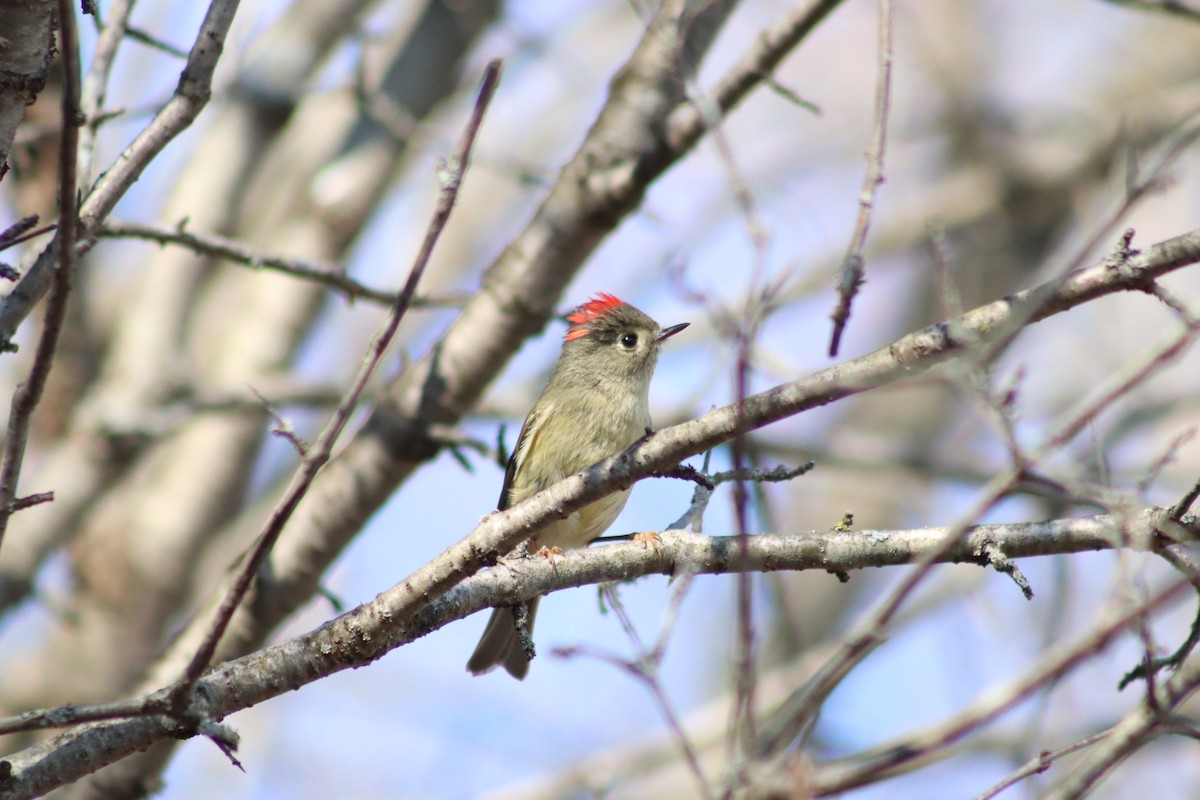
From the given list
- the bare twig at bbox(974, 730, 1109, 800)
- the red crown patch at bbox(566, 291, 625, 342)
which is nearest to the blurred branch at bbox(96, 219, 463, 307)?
the red crown patch at bbox(566, 291, 625, 342)

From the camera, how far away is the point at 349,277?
3.90 metres

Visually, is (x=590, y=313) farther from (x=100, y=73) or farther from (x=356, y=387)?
(x=356, y=387)

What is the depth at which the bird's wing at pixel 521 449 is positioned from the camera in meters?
4.88

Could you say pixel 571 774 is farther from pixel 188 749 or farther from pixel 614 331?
pixel 188 749

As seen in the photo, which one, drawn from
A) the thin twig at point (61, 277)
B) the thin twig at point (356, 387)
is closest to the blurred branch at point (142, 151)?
the thin twig at point (61, 277)

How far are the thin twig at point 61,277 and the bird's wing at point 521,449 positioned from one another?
8.60 ft

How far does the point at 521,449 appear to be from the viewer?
4961mm

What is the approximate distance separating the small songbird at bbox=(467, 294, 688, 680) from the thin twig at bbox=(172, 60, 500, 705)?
2.29 meters

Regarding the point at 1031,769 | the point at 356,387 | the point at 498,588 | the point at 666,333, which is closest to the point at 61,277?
the point at 356,387

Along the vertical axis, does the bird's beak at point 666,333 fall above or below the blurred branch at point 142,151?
above

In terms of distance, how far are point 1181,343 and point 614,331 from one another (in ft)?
12.3

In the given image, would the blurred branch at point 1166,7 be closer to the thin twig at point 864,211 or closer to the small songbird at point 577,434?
the thin twig at point 864,211

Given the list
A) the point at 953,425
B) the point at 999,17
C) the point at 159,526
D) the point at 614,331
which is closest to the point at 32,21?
the point at 614,331

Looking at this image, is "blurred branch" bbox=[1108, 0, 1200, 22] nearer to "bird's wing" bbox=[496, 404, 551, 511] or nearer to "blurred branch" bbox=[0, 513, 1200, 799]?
"blurred branch" bbox=[0, 513, 1200, 799]
